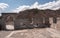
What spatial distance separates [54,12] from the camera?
89.3 feet

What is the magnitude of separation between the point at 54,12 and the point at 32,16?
448cm

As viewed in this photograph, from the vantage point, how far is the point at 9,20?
81.1 ft

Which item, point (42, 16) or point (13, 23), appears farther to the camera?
point (42, 16)

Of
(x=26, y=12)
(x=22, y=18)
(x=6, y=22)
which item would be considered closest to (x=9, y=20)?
(x=6, y=22)

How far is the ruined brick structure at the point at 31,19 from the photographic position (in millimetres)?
23875

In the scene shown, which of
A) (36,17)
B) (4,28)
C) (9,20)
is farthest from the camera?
(36,17)

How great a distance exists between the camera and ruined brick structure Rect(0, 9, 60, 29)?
2388 cm

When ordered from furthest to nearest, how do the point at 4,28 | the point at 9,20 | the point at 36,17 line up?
the point at 36,17 < the point at 9,20 < the point at 4,28

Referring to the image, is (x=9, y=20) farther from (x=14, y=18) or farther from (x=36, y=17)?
(x=36, y=17)

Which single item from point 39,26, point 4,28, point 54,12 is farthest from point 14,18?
point 54,12

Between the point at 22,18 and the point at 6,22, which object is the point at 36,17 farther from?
the point at 6,22

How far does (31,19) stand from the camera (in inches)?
1016

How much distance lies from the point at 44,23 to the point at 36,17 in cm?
212

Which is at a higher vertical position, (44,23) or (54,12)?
(54,12)
